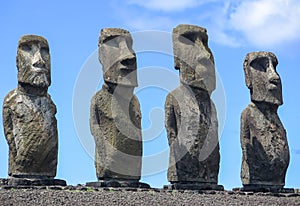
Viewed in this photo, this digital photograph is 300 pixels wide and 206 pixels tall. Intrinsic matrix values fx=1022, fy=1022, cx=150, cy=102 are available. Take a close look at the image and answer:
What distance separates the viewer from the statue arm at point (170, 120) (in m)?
23.9

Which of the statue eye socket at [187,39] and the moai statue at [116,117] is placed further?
the statue eye socket at [187,39]

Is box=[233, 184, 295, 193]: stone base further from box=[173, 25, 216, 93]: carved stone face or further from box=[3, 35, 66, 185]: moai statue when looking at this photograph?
box=[3, 35, 66, 185]: moai statue

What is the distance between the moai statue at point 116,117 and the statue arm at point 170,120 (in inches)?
38.2

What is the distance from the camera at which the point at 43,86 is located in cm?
2202

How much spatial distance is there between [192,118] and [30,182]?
14.2 ft

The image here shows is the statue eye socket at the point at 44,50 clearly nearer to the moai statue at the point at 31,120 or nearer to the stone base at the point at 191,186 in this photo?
the moai statue at the point at 31,120

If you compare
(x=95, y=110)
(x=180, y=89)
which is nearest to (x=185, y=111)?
(x=180, y=89)

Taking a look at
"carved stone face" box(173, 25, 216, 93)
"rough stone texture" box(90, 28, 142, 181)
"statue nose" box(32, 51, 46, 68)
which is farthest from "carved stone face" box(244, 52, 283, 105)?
"statue nose" box(32, 51, 46, 68)

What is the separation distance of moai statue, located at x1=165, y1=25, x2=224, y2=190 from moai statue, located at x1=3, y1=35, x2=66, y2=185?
3044 millimetres

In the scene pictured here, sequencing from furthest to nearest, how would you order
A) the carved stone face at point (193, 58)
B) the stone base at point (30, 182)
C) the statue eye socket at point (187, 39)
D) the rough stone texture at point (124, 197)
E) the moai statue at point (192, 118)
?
the statue eye socket at point (187, 39)
the carved stone face at point (193, 58)
the moai statue at point (192, 118)
the stone base at point (30, 182)
the rough stone texture at point (124, 197)

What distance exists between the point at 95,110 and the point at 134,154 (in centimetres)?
133

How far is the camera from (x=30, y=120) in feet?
72.0

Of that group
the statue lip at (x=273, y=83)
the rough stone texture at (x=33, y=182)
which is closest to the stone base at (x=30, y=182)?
the rough stone texture at (x=33, y=182)

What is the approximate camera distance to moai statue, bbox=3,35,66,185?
21.8 meters
